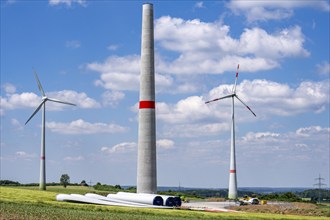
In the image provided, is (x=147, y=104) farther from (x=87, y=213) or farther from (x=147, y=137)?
(x=87, y=213)

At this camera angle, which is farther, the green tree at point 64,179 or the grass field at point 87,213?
the green tree at point 64,179

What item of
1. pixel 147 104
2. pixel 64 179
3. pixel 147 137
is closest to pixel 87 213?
pixel 147 137

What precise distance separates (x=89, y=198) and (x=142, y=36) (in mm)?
23881

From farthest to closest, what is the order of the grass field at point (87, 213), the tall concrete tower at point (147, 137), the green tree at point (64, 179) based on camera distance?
the green tree at point (64, 179) → the tall concrete tower at point (147, 137) → the grass field at point (87, 213)

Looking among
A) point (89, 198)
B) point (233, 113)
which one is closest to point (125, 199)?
point (89, 198)

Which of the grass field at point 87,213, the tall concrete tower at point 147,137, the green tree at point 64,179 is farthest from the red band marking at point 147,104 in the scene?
the green tree at point 64,179

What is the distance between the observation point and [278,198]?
400ft

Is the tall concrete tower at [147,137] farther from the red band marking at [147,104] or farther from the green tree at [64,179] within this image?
the green tree at [64,179]

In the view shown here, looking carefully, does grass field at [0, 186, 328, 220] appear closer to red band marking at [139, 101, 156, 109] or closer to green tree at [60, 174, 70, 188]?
red band marking at [139, 101, 156, 109]

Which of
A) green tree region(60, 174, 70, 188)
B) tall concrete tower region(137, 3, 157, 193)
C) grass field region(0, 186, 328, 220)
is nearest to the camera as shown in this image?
grass field region(0, 186, 328, 220)

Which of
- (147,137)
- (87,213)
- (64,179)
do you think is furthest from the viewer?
(64,179)

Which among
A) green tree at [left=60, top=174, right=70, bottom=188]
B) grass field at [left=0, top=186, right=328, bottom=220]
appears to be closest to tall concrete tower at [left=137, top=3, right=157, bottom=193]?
grass field at [left=0, top=186, right=328, bottom=220]

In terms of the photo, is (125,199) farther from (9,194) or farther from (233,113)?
(233,113)

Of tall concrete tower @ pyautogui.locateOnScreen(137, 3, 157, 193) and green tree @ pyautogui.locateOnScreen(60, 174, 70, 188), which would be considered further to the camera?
green tree @ pyautogui.locateOnScreen(60, 174, 70, 188)
